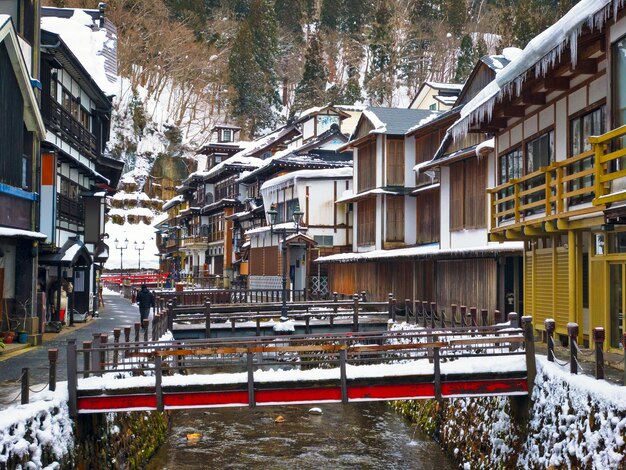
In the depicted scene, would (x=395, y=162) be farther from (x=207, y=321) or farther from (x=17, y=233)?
(x=17, y=233)

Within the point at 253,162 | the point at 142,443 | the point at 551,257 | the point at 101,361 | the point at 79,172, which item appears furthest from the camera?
the point at 253,162

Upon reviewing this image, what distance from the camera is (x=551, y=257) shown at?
20.1m

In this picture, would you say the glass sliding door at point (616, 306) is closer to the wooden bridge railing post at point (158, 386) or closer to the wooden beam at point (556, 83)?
the wooden beam at point (556, 83)

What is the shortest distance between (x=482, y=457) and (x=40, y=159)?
1801 cm

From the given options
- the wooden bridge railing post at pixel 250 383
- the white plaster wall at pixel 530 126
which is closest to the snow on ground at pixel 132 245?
the white plaster wall at pixel 530 126

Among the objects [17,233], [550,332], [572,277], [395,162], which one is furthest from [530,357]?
[395,162]

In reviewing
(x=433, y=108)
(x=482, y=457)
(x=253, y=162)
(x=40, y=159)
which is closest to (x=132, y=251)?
(x=253, y=162)

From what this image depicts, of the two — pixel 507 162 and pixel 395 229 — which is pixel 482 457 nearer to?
pixel 507 162

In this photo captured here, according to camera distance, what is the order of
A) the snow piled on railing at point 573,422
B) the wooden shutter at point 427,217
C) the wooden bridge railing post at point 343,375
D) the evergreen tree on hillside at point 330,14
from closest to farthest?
1. the snow piled on railing at point 573,422
2. the wooden bridge railing post at point 343,375
3. the wooden shutter at point 427,217
4. the evergreen tree on hillside at point 330,14

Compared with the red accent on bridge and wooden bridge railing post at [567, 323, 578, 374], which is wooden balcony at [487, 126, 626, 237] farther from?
the red accent on bridge

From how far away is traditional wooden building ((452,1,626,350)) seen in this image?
14281 millimetres

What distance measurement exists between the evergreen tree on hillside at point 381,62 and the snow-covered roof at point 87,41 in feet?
192

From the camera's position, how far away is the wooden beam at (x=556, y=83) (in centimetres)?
1819

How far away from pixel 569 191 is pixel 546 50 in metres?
4.10
